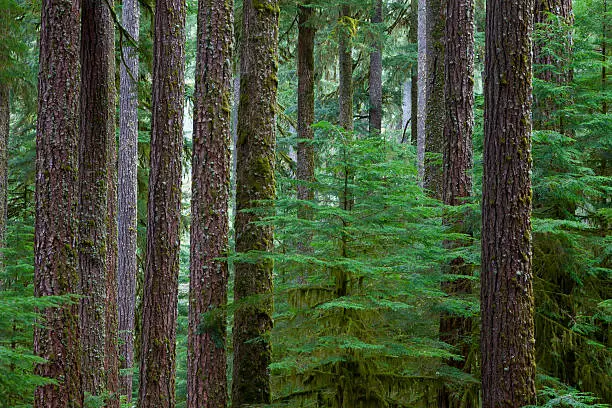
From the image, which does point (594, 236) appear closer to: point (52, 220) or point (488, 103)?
point (488, 103)

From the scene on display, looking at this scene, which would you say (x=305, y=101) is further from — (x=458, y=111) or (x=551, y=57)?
(x=551, y=57)

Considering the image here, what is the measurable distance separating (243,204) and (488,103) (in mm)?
3248

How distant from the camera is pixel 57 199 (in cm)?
727

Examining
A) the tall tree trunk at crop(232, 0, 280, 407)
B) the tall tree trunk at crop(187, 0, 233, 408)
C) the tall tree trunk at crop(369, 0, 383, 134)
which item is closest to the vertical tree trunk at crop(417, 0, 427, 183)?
the tall tree trunk at crop(369, 0, 383, 134)

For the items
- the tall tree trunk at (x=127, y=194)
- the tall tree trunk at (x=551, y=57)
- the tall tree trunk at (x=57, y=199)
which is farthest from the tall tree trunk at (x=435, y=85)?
the tall tree trunk at (x=127, y=194)

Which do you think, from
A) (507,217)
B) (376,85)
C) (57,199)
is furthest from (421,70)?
(57,199)

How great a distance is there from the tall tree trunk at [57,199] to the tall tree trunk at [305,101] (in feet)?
24.5

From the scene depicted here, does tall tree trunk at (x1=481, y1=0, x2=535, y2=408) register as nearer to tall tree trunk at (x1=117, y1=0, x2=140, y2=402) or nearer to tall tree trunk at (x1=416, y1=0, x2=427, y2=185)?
tall tree trunk at (x1=416, y1=0, x2=427, y2=185)

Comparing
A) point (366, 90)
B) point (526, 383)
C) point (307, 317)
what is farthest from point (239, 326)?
point (366, 90)

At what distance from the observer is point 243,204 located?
825 cm

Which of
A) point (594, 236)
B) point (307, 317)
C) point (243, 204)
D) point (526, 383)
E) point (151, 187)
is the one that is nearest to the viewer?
point (526, 383)

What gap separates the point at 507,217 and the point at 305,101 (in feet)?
31.5

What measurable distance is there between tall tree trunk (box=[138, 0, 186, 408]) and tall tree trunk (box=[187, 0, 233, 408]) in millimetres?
1255

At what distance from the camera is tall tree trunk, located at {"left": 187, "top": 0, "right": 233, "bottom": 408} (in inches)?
323
